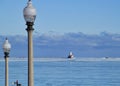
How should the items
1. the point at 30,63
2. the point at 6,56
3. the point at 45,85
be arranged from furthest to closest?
the point at 45,85
the point at 6,56
the point at 30,63

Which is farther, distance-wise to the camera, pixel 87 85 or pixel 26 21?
pixel 87 85

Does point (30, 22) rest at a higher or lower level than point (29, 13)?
lower

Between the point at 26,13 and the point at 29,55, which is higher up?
the point at 26,13

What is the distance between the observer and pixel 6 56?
1688cm

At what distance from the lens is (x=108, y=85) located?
69438mm

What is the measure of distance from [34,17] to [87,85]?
188ft

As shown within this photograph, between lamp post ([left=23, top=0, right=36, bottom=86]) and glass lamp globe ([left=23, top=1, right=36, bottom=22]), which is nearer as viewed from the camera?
lamp post ([left=23, top=0, right=36, bottom=86])

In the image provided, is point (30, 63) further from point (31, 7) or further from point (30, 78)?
point (31, 7)

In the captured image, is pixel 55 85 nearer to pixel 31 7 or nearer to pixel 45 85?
pixel 45 85

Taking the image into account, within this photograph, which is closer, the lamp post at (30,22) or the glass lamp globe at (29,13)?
the lamp post at (30,22)

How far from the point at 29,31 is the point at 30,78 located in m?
1.07

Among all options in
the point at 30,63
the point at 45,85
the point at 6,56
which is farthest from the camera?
the point at 45,85

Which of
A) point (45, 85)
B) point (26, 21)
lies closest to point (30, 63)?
point (26, 21)

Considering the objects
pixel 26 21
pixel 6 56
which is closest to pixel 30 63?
pixel 26 21
